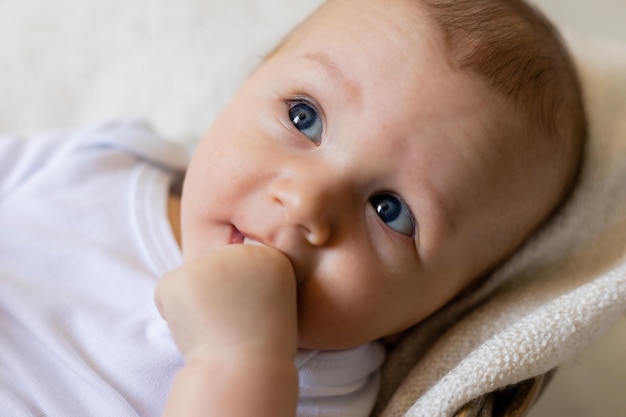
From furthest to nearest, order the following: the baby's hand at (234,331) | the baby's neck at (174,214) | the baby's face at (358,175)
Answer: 1. the baby's neck at (174,214)
2. the baby's face at (358,175)
3. the baby's hand at (234,331)

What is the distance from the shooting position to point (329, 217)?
79cm

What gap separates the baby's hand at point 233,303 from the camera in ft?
2.37

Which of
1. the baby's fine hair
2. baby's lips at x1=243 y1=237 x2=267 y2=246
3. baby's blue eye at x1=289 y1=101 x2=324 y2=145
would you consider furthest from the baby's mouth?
the baby's fine hair

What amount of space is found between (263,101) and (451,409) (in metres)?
0.43

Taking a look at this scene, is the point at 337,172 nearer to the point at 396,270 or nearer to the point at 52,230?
the point at 396,270

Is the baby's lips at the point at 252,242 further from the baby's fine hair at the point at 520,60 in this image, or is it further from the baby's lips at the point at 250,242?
the baby's fine hair at the point at 520,60

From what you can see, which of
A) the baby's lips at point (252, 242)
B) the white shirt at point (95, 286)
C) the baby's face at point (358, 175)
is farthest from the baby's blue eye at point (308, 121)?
the white shirt at point (95, 286)

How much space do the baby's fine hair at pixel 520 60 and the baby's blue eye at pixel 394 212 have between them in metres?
0.18

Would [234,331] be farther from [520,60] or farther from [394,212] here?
[520,60]

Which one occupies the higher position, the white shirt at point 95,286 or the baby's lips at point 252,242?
the baby's lips at point 252,242

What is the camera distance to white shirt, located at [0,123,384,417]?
2.78 feet

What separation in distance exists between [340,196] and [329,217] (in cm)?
3

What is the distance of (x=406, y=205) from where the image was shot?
0.85 metres

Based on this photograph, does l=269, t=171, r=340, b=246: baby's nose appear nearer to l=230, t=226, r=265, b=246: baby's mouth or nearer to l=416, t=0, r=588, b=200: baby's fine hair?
l=230, t=226, r=265, b=246: baby's mouth
